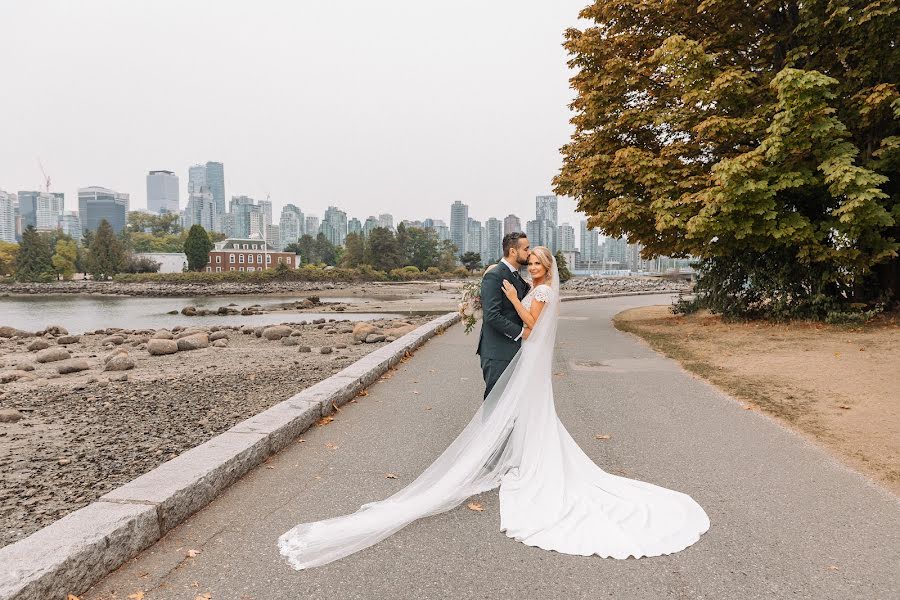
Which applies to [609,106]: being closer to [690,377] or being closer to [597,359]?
[597,359]

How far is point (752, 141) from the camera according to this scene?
15922mm

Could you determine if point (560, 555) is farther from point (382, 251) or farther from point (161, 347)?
point (382, 251)

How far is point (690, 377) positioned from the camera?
382 inches

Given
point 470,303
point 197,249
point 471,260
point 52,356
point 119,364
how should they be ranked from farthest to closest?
point 471,260 → point 197,249 → point 52,356 → point 119,364 → point 470,303

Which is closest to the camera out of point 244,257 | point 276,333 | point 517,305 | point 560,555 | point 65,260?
point 560,555

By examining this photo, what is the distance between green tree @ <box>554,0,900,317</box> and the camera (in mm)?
13039

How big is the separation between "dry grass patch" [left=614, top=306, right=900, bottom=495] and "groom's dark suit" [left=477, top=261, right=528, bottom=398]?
332 centimetres

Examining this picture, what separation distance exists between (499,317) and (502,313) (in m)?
0.10

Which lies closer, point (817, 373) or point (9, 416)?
point (9, 416)

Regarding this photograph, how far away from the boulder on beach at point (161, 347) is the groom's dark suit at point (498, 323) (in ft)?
37.8

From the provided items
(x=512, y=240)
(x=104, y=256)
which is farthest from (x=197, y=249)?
(x=512, y=240)

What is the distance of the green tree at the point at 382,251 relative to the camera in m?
106

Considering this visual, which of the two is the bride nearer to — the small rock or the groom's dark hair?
the groom's dark hair

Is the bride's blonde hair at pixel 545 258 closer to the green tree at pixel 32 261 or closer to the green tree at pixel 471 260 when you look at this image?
the green tree at pixel 471 260
